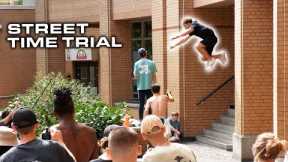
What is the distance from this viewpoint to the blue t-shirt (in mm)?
16578

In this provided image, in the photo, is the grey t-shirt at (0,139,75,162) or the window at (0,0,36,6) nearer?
the grey t-shirt at (0,139,75,162)

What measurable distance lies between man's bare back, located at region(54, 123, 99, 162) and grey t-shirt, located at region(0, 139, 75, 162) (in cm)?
96

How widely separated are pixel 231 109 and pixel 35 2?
1354cm

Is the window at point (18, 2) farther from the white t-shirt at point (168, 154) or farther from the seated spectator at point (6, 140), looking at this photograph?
the white t-shirt at point (168, 154)

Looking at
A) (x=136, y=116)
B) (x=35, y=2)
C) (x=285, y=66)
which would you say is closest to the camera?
(x=285, y=66)

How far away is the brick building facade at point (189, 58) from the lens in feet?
45.6

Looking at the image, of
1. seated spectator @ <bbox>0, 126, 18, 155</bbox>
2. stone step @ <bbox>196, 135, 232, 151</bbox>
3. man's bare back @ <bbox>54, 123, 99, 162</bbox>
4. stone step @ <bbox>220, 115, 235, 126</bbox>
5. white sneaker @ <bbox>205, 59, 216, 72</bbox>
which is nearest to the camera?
seated spectator @ <bbox>0, 126, 18, 155</bbox>

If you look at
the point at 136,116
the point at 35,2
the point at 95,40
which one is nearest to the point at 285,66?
the point at 136,116

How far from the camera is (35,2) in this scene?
28.7 metres

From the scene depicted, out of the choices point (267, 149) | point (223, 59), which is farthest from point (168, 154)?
point (223, 59)

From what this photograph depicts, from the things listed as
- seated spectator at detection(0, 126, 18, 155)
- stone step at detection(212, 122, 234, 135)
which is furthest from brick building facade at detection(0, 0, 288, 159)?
seated spectator at detection(0, 126, 18, 155)

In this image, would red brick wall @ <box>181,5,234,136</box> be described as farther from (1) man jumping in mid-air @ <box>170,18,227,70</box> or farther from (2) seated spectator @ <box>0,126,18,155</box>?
(2) seated spectator @ <box>0,126,18,155</box>

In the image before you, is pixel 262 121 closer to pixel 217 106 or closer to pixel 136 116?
pixel 217 106

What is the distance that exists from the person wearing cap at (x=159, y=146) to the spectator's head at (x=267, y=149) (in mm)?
556
